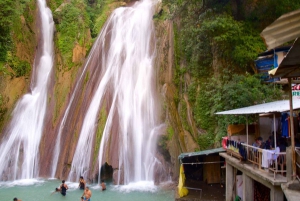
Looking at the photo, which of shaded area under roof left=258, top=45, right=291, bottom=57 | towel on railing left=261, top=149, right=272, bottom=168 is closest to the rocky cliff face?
shaded area under roof left=258, top=45, right=291, bottom=57

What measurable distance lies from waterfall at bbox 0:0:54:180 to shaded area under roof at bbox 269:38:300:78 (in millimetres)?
16119

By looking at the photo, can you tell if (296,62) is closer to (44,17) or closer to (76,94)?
(76,94)

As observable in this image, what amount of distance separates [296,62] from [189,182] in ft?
36.3

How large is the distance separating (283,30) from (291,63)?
1.74 meters

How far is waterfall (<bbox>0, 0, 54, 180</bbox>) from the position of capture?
1812cm

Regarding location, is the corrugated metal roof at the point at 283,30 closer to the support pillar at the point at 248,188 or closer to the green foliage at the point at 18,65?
the support pillar at the point at 248,188

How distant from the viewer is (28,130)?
20219mm

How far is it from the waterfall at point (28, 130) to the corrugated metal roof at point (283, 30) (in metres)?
17.5

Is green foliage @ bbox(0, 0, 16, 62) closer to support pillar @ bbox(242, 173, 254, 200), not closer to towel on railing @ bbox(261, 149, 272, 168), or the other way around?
support pillar @ bbox(242, 173, 254, 200)

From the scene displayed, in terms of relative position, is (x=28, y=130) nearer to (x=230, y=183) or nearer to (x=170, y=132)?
(x=170, y=132)

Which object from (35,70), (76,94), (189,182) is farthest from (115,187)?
(35,70)

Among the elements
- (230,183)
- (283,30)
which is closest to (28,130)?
(230,183)

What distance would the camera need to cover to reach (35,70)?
24609mm

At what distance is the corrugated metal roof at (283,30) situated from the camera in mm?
3285
